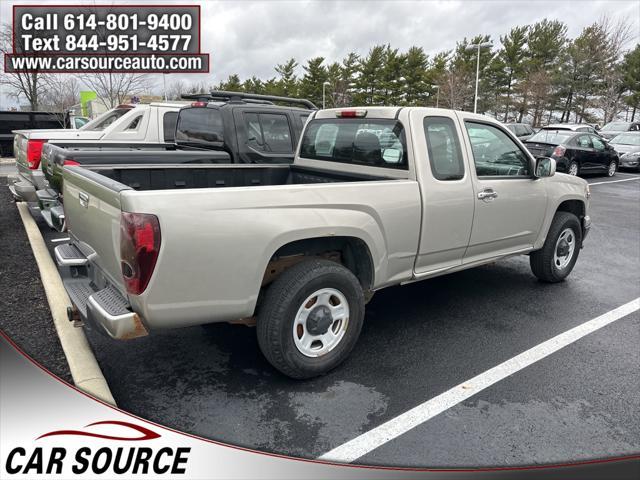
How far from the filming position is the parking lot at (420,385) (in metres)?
2.71

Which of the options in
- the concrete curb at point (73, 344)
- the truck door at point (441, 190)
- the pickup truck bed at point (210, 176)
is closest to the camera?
the concrete curb at point (73, 344)

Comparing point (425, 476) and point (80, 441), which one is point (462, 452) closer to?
point (425, 476)

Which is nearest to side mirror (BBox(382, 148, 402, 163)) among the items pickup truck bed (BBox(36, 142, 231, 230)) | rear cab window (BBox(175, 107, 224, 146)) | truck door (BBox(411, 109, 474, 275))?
truck door (BBox(411, 109, 474, 275))

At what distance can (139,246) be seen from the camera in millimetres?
A: 2529

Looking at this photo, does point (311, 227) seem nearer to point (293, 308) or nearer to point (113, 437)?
point (293, 308)

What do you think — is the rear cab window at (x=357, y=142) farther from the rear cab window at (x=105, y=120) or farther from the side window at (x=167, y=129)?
the rear cab window at (x=105, y=120)

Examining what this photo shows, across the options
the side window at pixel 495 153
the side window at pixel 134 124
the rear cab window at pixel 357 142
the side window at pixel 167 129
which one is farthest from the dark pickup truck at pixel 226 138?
the side window at pixel 495 153

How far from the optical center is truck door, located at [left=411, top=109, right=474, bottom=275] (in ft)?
12.4

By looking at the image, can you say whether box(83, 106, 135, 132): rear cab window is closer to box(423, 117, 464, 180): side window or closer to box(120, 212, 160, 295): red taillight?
box(423, 117, 464, 180): side window

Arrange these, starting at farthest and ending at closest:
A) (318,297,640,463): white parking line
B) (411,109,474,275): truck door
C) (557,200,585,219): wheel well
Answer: (557,200,585,219): wheel well, (411,109,474,275): truck door, (318,297,640,463): white parking line

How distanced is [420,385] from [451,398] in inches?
8.9

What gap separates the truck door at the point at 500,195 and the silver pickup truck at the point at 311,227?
0.05ft

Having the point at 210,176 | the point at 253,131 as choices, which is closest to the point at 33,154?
the point at 253,131

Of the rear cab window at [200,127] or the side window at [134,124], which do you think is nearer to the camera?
the rear cab window at [200,127]
